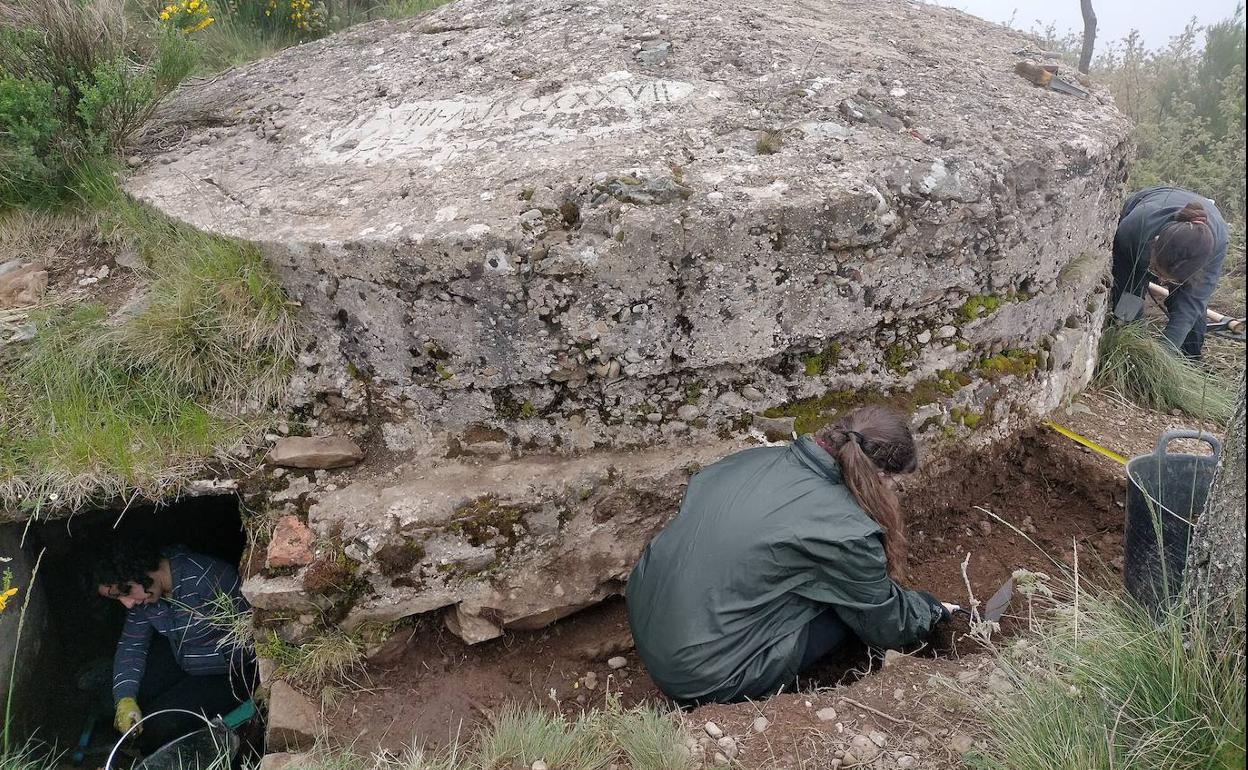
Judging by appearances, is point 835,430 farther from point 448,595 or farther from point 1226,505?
point 448,595

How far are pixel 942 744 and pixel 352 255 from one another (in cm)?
215

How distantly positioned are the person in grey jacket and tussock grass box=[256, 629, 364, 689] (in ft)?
11.9

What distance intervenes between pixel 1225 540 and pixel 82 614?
4.20 meters

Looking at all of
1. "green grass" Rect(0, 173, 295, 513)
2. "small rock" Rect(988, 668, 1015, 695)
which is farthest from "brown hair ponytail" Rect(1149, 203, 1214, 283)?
"green grass" Rect(0, 173, 295, 513)

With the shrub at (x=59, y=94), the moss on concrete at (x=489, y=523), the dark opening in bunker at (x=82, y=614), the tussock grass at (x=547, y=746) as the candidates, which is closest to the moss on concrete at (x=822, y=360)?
the moss on concrete at (x=489, y=523)

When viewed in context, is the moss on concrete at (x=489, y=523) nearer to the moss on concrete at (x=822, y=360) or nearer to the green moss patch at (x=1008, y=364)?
the moss on concrete at (x=822, y=360)

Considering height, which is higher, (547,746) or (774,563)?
(774,563)

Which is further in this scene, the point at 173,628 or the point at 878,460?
the point at 173,628

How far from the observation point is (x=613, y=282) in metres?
2.70

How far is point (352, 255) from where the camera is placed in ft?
8.96

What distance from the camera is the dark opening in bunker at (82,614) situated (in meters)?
3.53

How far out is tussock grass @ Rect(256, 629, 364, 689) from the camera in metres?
2.72

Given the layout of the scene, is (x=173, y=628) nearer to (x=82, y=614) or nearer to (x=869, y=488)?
Result: (x=82, y=614)

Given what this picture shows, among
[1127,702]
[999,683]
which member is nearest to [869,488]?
[999,683]
